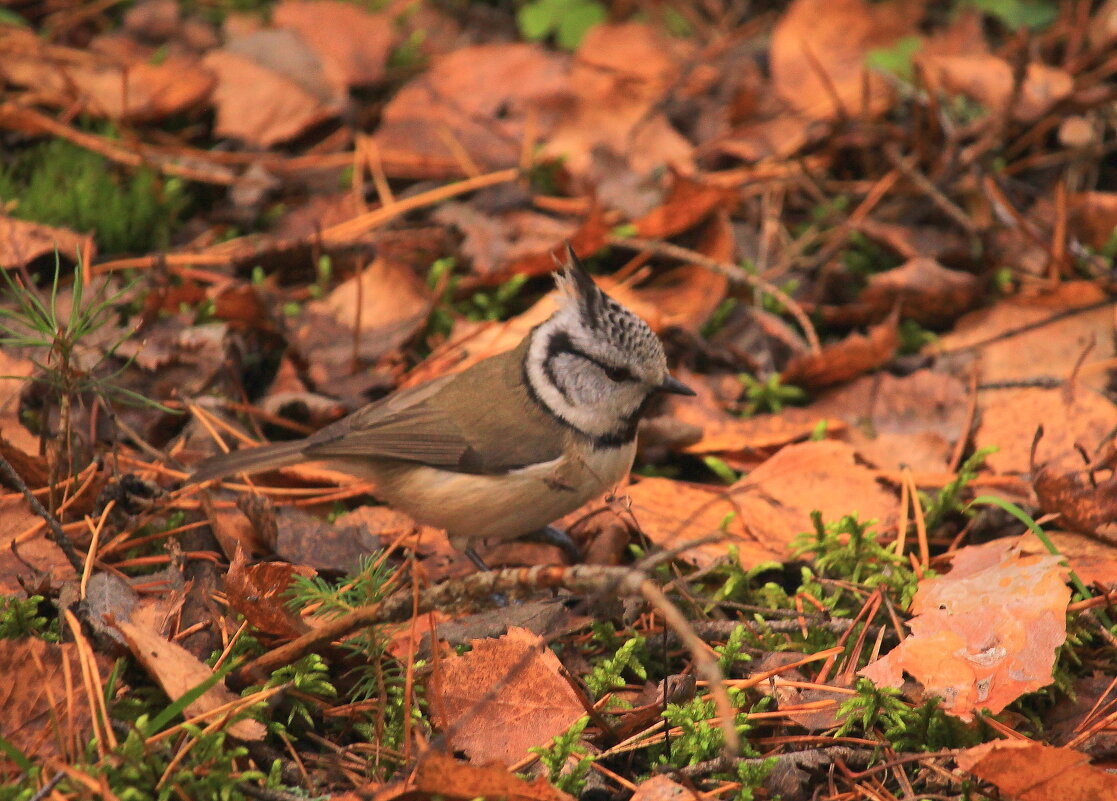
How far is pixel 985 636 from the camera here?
2.59 metres

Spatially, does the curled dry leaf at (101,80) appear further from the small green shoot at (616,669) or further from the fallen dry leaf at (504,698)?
the small green shoot at (616,669)

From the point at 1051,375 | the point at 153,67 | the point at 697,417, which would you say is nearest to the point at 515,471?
the point at 697,417

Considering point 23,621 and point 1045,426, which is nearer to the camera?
point 23,621

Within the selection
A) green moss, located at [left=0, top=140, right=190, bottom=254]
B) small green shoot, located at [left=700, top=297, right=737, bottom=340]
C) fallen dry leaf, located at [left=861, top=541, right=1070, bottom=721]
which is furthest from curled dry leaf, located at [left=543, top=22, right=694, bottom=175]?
fallen dry leaf, located at [left=861, top=541, right=1070, bottom=721]

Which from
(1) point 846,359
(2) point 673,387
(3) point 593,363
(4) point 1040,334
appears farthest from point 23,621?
(4) point 1040,334

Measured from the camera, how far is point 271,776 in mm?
2332

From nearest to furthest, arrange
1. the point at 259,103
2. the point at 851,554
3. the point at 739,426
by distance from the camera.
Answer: the point at 851,554 → the point at 739,426 → the point at 259,103

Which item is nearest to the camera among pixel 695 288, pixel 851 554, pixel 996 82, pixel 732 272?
pixel 851 554

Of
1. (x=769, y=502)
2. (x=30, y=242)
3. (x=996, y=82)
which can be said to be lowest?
(x=769, y=502)

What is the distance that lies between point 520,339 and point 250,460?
1.18 metres

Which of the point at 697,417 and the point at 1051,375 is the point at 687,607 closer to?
the point at 697,417

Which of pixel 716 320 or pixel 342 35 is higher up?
pixel 342 35

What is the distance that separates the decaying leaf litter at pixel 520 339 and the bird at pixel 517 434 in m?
0.16

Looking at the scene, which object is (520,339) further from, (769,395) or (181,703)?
(181,703)
